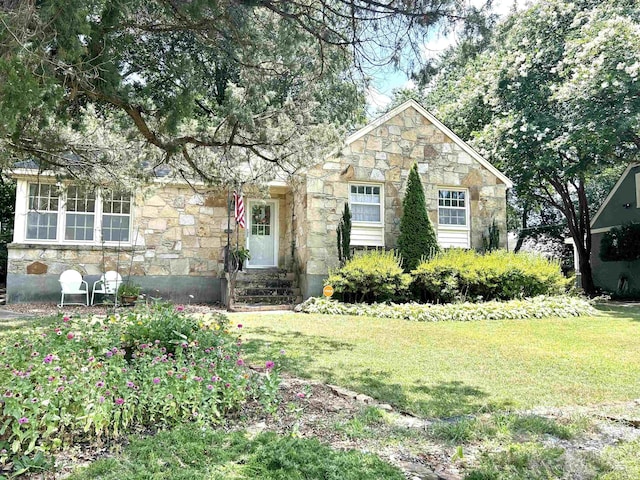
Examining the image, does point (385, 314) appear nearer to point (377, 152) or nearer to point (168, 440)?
point (377, 152)

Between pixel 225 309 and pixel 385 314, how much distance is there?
3452mm

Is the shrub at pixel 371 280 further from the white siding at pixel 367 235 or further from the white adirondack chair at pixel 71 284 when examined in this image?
the white adirondack chair at pixel 71 284

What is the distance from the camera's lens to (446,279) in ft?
33.5

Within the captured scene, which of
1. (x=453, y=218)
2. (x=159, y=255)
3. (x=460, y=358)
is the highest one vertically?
(x=453, y=218)

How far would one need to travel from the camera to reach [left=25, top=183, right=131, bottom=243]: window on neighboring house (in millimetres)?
10867

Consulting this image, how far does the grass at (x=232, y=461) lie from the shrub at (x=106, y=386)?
23 cm

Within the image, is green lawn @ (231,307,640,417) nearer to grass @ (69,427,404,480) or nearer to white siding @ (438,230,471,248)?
grass @ (69,427,404,480)

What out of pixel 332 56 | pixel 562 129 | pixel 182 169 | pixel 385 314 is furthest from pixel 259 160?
pixel 562 129

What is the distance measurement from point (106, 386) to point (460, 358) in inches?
154

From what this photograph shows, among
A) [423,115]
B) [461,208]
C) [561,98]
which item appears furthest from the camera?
[561,98]

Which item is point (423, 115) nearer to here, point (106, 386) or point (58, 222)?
point (58, 222)

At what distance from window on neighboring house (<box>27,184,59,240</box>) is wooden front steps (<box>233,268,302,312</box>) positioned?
4380 mm

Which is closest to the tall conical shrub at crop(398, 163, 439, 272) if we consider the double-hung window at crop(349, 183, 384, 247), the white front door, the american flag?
the double-hung window at crop(349, 183, 384, 247)

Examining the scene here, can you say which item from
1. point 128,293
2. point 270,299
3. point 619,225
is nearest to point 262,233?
point 270,299
